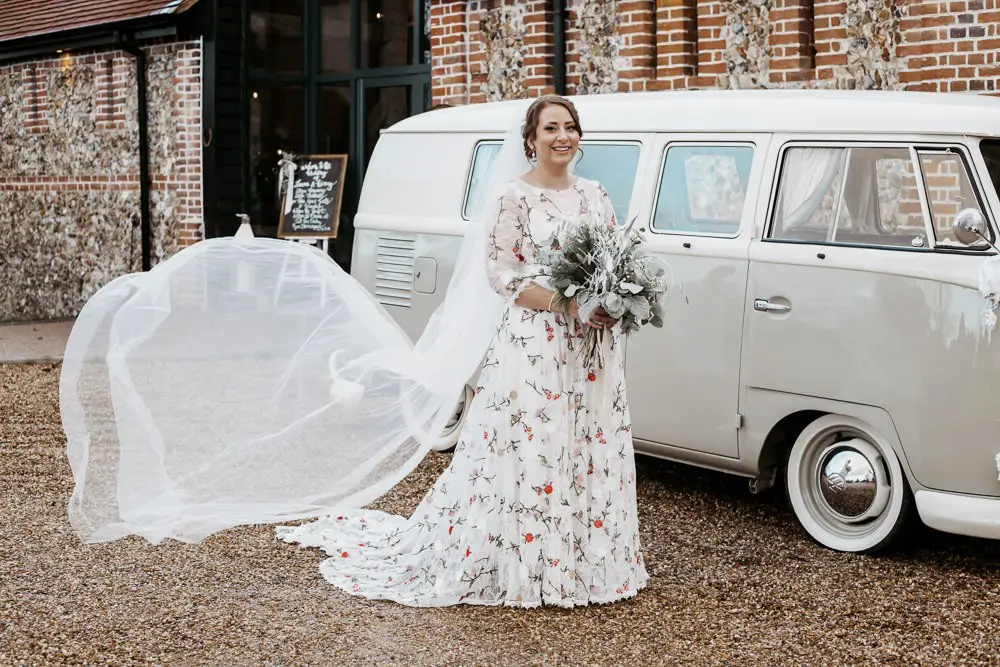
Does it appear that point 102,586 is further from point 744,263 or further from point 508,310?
point 744,263

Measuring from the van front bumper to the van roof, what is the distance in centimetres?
156

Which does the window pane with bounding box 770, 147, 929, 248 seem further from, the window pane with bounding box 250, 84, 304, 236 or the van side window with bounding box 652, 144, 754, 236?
the window pane with bounding box 250, 84, 304, 236

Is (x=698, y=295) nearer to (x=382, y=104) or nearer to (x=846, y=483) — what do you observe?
(x=846, y=483)

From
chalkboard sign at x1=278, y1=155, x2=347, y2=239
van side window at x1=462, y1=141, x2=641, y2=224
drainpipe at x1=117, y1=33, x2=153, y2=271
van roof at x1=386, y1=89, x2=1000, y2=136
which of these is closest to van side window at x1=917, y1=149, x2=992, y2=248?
van roof at x1=386, y1=89, x2=1000, y2=136

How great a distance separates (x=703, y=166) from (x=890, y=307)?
1390 millimetres

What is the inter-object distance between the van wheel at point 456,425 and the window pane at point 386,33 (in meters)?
7.81

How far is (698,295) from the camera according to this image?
21.9ft

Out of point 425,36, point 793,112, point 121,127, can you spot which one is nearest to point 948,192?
point 793,112

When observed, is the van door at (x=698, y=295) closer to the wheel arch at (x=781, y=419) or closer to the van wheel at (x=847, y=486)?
the wheel arch at (x=781, y=419)

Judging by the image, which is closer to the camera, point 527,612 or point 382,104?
point 527,612

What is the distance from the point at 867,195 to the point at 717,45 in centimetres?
445

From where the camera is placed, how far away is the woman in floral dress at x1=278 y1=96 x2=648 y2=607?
17.8ft

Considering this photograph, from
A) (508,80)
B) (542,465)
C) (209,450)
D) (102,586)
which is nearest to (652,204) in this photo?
(542,465)

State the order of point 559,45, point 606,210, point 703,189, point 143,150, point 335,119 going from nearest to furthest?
point 606,210
point 703,189
point 559,45
point 335,119
point 143,150
